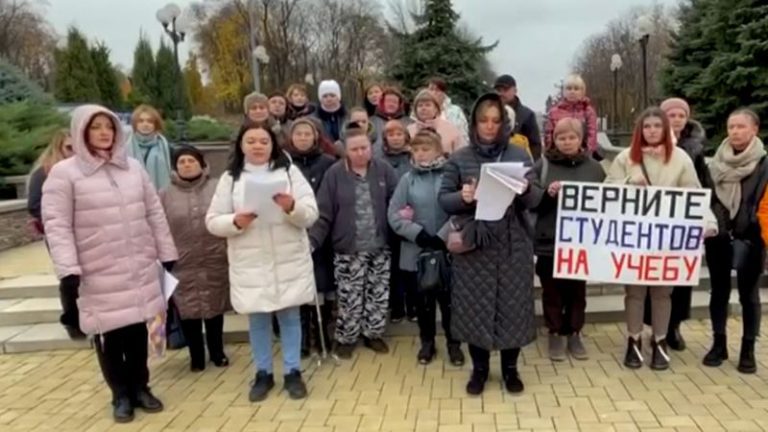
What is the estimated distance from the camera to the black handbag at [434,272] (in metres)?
4.82

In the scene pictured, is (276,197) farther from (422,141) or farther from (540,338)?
(540,338)

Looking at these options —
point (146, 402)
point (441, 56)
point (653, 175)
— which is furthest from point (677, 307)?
point (441, 56)

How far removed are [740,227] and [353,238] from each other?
2.64 meters

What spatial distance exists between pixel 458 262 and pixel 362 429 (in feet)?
3.93

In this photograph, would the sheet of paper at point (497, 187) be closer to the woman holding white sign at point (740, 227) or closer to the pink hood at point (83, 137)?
the woman holding white sign at point (740, 227)

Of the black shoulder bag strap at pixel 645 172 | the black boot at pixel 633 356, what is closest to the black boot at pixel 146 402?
the black boot at pixel 633 356

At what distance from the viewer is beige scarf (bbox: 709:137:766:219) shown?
4.60 meters

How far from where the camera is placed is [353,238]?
203 inches

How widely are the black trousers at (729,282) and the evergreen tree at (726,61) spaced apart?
36.3 feet

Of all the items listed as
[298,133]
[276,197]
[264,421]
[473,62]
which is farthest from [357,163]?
[473,62]

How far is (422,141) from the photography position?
16.4 ft

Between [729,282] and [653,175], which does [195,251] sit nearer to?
[653,175]

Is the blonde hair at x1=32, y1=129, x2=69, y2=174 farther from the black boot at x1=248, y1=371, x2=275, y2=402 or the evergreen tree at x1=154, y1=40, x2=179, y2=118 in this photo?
the evergreen tree at x1=154, y1=40, x2=179, y2=118

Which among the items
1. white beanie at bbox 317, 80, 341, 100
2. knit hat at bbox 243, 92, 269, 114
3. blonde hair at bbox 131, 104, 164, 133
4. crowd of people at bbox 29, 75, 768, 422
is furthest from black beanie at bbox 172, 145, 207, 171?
white beanie at bbox 317, 80, 341, 100
